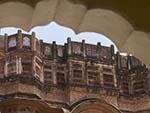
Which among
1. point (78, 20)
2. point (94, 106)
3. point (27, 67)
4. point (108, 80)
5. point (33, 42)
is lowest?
point (94, 106)

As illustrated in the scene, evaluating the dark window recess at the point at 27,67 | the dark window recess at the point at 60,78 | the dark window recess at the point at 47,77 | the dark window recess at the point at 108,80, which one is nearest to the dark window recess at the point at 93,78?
the dark window recess at the point at 108,80

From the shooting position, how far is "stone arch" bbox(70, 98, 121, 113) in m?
19.0

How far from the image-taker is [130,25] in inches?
73.2

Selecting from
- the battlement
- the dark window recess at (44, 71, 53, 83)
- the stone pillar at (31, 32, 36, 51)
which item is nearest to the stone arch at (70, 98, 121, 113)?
the battlement

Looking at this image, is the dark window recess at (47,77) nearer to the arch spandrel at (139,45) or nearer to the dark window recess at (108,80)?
the dark window recess at (108,80)

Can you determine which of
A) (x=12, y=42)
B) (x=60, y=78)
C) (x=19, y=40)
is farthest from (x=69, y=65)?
(x=12, y=42)

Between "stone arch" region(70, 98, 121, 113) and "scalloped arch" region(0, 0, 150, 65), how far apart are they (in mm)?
17008

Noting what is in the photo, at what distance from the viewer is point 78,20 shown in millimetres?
1888

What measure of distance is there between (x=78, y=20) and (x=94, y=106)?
690 inches

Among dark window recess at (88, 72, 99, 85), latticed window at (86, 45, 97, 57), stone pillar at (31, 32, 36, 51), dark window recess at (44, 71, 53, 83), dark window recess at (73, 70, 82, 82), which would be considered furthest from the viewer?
latticed window at (86, 45, 97, 57)

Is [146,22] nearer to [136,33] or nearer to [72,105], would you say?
[136,33]

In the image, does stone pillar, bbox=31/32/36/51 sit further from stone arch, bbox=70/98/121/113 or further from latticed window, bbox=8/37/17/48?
stone arch, bbox=70/98/121/113

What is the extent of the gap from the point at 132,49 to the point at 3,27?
1.47ft

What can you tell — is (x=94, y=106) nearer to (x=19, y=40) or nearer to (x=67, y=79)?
(x=67, y=79)
